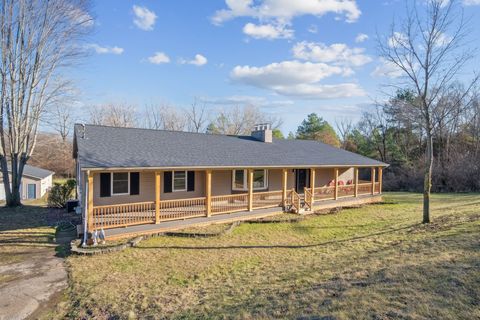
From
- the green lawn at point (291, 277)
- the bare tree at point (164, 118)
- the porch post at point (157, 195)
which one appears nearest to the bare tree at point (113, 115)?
the bare tree at point (164, 118)

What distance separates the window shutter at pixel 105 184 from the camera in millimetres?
12625

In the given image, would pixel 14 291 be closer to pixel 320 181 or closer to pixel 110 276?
pixel 110 276

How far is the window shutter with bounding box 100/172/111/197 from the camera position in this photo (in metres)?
12.6

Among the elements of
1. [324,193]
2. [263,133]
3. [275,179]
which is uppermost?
[263,133]

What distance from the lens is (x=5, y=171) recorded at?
17.7 m

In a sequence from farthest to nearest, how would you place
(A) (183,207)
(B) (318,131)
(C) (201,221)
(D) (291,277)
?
(B) (318,131), (A) (183,207), (C) (201,221), (D) (291,277)

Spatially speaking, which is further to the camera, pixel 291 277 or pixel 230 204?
pixel 230 204

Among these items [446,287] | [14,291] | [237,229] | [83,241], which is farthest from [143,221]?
[446,287]

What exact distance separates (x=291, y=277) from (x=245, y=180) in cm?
954

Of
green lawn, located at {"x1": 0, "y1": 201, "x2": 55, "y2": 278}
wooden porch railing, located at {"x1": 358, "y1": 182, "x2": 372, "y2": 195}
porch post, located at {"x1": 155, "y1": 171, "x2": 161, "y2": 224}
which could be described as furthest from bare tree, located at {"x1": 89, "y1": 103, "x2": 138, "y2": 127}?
porch post, located at {"x1": 155, "y1": 171, "x2": 161, "y2": 224}

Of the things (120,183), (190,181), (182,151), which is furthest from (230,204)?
(120,183)

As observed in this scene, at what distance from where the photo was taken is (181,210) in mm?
13242

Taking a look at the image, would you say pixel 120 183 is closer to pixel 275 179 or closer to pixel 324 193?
pixel 275 179

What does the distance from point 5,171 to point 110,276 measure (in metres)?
15.1
